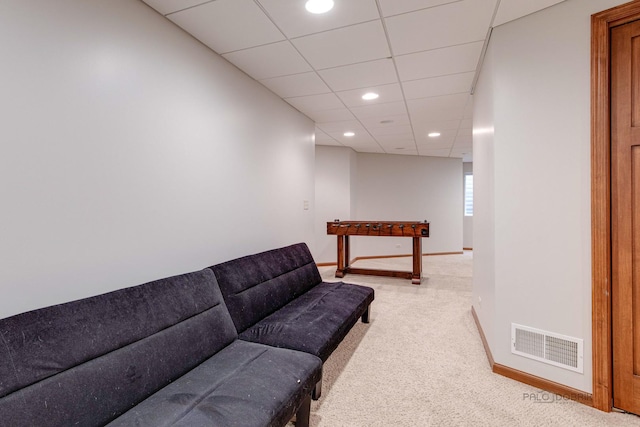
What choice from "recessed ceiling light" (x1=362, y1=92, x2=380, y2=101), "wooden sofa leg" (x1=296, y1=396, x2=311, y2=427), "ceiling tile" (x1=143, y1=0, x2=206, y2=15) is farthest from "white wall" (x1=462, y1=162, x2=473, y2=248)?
"ceiling tile" (x1=143, y1=0, x2=206, y2=15)

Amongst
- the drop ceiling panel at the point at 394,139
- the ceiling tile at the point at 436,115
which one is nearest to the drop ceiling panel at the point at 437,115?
the ceiling tile at the point at 436,115

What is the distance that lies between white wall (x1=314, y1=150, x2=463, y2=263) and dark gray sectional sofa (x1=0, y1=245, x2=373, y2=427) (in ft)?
14.2

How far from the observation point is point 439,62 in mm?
2656

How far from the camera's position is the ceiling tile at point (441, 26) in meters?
1.94

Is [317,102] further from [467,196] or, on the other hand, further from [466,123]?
[467,196]

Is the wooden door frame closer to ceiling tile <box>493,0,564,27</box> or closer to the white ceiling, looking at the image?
ceiling tile <box>493,0,564,27</box>

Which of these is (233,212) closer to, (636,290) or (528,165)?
(528,165)

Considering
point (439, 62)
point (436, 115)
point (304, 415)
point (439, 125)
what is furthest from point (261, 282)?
point (439, 125)

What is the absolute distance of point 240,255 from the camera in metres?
2.82

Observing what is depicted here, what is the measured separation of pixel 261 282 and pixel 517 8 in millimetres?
2610

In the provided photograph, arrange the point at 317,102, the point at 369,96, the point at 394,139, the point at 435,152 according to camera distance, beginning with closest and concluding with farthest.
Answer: the point at 369,96 → the point at 317,102 → the point at 394,139 → the point at 435,152

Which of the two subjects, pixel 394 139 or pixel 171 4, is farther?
pixel 394 139

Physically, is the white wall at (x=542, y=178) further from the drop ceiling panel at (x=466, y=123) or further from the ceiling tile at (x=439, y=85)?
the drop ceiling panel at (x=466, y=123)

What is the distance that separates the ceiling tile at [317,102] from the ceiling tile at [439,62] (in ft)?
2.90
